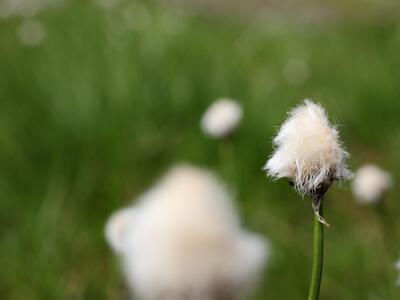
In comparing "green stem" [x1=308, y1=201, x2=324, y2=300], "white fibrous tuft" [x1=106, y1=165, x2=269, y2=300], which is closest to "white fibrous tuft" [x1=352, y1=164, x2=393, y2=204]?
"white fibrous tuft" [x1=106, y1=165, x2=269, y2=300]

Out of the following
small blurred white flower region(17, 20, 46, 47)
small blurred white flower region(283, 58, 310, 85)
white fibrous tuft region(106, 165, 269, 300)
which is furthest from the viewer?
small blurred white flower region(17, 20, 46, 47)

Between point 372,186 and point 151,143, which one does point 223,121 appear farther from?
point 151,143

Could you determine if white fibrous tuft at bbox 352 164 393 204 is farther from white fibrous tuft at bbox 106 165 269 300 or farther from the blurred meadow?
white fibrous tuft at bbox 106 165 269 300

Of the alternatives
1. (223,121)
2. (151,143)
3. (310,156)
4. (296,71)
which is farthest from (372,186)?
(296,71)

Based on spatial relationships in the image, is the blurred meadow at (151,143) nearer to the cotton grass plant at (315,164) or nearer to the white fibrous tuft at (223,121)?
the white fibrous tuft at (223,121)

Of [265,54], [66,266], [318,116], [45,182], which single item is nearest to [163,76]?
[45,182]

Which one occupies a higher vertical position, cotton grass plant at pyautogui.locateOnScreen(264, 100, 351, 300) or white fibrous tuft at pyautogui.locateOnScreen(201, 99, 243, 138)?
white fibrous tuft at pyautogui.locateOnScreen(201, 99, 243, 138)

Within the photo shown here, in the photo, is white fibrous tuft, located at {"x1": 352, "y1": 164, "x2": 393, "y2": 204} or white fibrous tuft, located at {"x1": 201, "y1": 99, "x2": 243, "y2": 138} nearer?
white fibrous tuft, located at {"x1": 352, "y1": 164, "x2": 393, "y2": 204}

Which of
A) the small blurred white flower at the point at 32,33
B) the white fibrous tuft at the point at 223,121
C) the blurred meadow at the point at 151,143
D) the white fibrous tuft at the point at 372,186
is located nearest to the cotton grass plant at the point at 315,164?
the blurred meadow at the point at 151,143
